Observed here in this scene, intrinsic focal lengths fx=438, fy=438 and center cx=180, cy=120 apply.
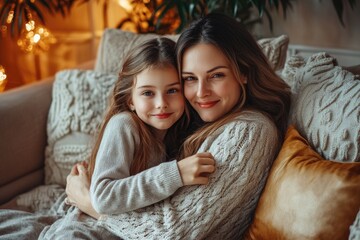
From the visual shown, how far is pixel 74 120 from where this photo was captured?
1928mm

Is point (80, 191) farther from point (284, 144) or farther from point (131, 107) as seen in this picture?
point (284, 144)

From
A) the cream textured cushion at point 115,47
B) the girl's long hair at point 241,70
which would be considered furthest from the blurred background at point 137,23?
the girl's long hair at point 241,70

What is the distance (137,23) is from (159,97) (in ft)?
5.77

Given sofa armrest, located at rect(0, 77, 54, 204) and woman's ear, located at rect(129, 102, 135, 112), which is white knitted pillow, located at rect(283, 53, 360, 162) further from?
sofa armrest, located at rect(0, 77, 54, 204)

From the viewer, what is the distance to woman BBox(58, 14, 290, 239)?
1213mm

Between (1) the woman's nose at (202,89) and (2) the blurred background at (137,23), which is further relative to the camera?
(2) the blurred background at (137,23)

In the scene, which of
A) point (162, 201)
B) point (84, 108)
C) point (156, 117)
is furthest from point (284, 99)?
point (84, 108)

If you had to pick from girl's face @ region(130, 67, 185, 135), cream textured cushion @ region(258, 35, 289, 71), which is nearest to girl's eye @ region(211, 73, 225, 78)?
girl's face @ region(130, 67, 185, 135)

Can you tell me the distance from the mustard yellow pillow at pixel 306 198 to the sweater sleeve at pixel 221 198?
0.18ft

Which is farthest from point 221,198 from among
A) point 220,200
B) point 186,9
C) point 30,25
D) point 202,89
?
point 30,25

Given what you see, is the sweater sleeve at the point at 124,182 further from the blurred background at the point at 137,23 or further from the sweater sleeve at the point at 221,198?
the blurred background at the point at 137,23

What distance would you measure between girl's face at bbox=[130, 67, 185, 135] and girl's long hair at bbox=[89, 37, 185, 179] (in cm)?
2

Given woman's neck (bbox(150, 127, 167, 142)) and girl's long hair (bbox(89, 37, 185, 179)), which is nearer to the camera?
girl's long hair (bbox(89, 37, 185, 179))

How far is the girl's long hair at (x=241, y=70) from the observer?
53.4 inches
